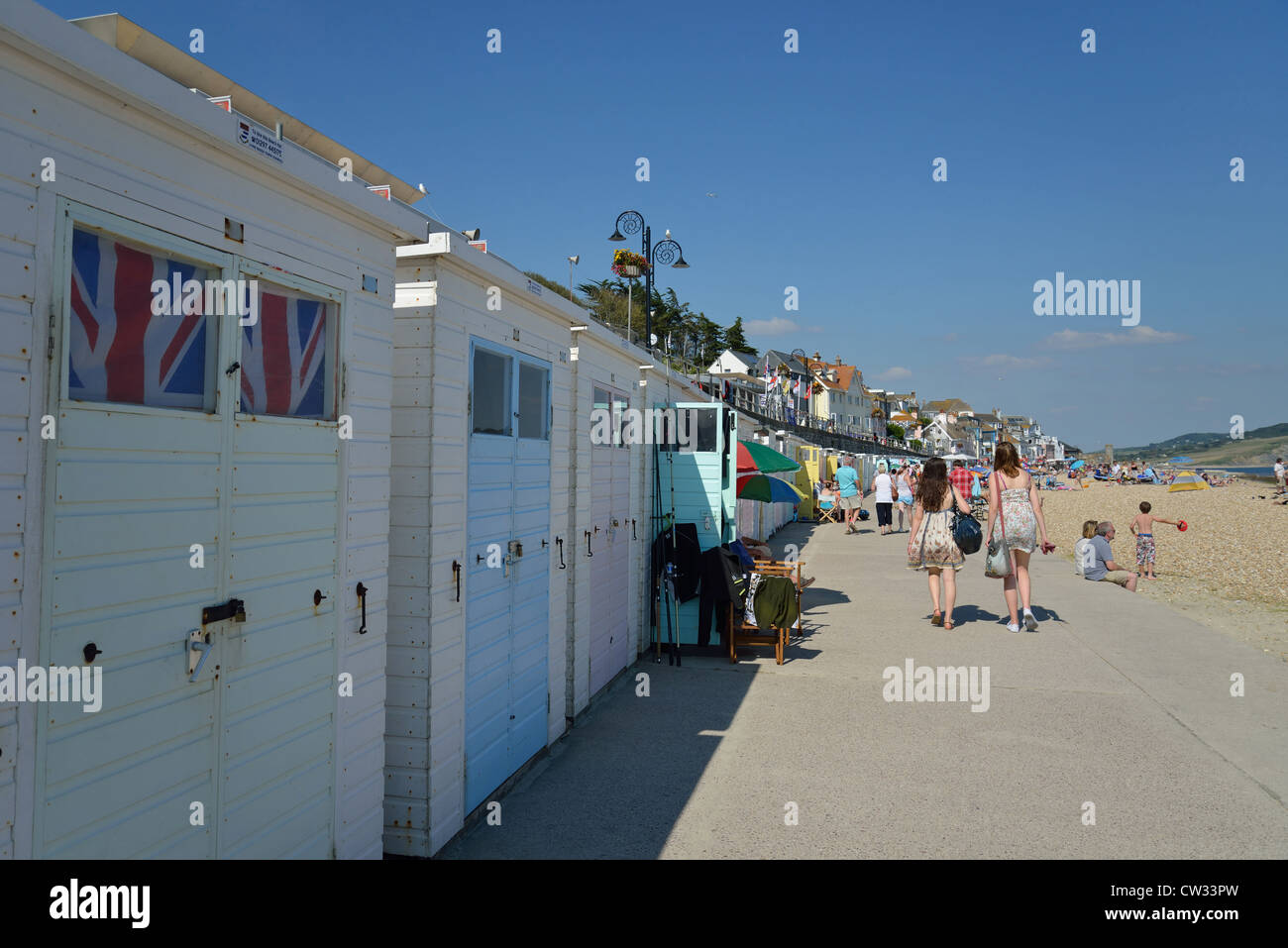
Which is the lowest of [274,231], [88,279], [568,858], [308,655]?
[568,858]

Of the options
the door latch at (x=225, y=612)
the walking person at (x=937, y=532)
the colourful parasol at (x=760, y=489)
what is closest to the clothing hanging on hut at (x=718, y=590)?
the colourful parasol at (x=760, y=489)

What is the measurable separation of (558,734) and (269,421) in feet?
12.4

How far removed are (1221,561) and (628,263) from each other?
44.6 ft

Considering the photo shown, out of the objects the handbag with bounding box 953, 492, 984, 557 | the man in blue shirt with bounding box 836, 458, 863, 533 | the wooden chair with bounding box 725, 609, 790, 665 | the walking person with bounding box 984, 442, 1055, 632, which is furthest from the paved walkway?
the man in blue shirt with bounding box 836, 458, 863, 533

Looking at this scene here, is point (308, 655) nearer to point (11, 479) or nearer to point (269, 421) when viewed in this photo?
point (269, 421)

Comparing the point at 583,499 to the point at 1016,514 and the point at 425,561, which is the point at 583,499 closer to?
the point at 425,561

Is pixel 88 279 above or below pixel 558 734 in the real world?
above

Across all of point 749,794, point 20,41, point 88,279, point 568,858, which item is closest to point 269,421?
point 88,279

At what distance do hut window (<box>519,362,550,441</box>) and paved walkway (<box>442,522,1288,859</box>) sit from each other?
2266mm

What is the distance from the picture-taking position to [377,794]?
3844 millimetres

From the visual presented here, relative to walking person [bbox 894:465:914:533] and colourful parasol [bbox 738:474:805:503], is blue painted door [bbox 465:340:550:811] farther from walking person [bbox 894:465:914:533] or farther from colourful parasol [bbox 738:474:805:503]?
walking person [bbox 894:465:914:533]

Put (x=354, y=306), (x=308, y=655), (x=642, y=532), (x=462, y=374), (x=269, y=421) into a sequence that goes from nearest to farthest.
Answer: (x=269, y=421) < (x=308, y=655) < (x=354, y=306) < (x=462, y=374) < (x=642, y=532)

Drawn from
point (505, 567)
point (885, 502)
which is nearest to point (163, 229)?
point (505, 567)

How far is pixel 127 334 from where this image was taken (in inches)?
97.6
